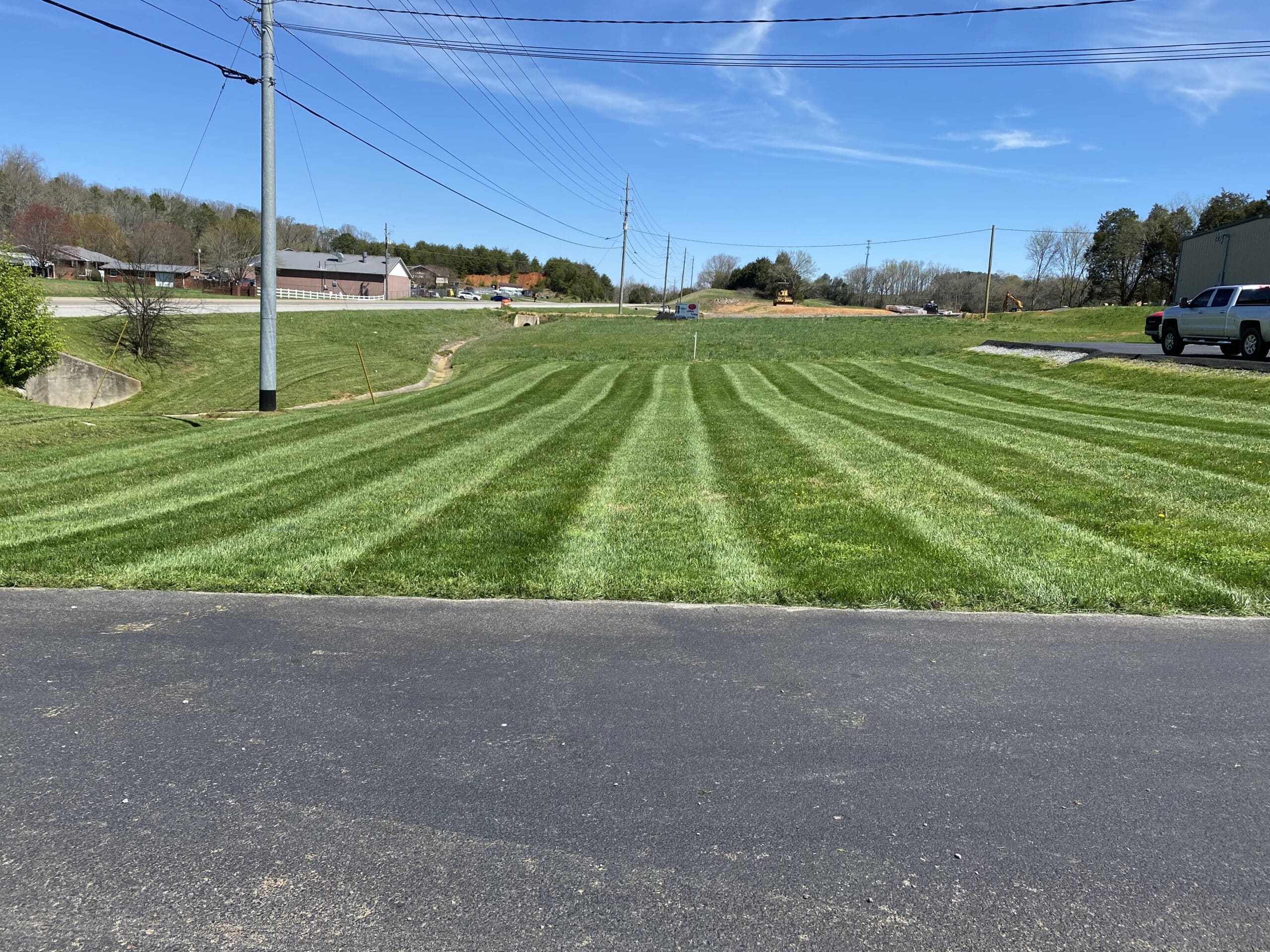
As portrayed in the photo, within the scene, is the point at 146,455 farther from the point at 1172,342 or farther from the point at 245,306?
the point at 245,306

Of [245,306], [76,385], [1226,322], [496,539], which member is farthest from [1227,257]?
[245,306]

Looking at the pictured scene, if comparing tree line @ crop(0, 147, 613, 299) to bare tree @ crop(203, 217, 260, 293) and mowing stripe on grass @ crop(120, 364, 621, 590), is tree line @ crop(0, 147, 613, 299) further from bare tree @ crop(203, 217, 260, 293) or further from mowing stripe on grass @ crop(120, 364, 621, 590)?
mowing stripe on grass @ crop(120, 364, 621, 590)

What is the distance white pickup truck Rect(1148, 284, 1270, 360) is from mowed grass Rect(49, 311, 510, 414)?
26.3 meters

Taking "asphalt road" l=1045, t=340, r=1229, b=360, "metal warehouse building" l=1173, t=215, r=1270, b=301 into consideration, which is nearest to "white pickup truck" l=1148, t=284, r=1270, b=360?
"asphalt road" l=1045, t=340, r=1229, b=360

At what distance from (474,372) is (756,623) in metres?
31.0

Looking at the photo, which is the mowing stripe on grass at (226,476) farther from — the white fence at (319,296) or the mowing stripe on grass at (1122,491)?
the white fence at (319,296)

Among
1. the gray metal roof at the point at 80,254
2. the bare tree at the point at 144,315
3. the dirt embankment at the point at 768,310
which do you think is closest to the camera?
the bare tree at the point at 144,315

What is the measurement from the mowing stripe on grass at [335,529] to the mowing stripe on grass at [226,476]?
4.84ft

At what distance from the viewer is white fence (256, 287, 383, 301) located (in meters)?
77.8

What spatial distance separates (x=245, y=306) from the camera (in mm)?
54250

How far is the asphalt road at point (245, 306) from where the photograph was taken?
3756cm

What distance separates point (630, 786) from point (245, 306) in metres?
58.4

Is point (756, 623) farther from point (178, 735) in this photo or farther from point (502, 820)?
point (178, 735)

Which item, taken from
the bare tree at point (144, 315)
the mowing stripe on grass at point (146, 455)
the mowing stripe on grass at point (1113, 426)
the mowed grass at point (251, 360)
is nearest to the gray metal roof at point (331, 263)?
the mowed grass at point (251, 360)
